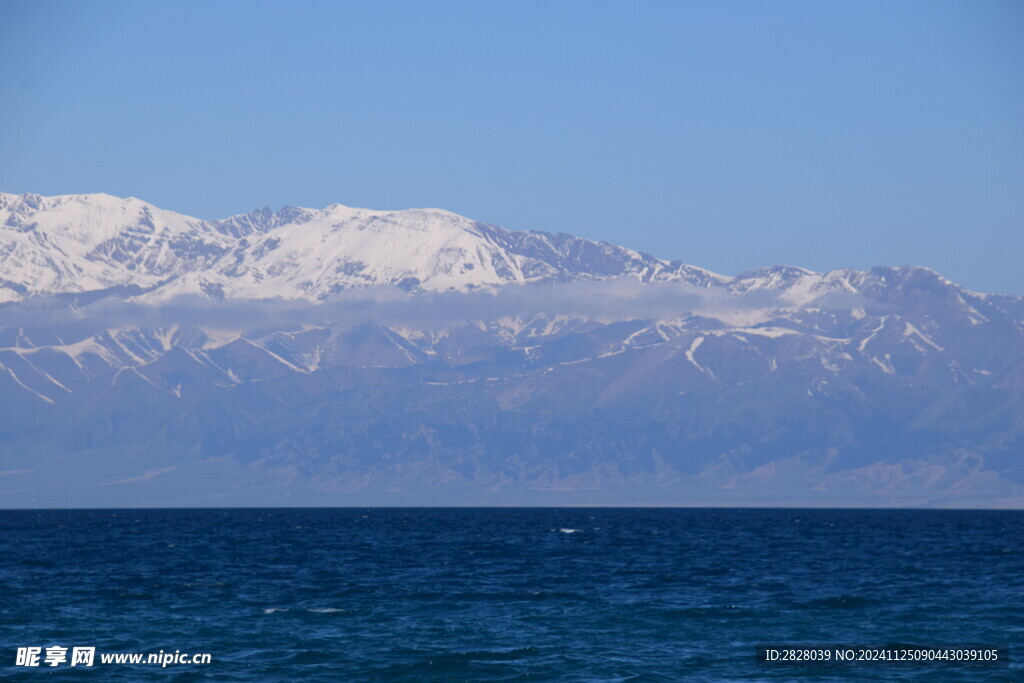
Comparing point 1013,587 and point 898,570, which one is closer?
point 1013,587

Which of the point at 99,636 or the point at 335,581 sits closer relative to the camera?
the point at 99,636

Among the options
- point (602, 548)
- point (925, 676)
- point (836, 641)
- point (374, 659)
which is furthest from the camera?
point (602, 548)

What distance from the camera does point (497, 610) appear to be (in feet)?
234

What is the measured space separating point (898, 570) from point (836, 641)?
39.8 metres

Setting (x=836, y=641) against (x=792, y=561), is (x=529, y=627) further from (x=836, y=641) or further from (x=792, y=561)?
(x=792, y=561)

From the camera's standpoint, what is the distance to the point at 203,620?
2601 inches

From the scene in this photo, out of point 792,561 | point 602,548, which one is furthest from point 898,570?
point 602,548

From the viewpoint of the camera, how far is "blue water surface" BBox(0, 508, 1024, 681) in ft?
177

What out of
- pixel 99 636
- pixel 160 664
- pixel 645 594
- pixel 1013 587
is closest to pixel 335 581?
pixel 645 594

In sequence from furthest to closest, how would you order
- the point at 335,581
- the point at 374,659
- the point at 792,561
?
the point at 792,561
the point at 335,581
the point at 374,659

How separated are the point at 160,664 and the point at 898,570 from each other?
5866 centimetres

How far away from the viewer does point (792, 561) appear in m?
107

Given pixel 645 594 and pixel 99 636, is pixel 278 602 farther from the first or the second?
pixel 645 594

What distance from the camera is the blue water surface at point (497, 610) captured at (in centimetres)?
5409
